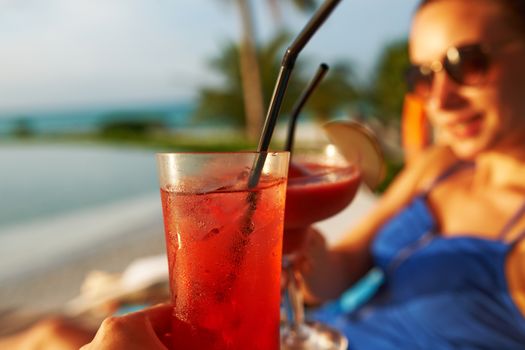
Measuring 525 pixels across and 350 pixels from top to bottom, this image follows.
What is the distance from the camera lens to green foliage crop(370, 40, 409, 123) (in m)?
17.2

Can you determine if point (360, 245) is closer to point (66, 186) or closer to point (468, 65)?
point (468, 65)

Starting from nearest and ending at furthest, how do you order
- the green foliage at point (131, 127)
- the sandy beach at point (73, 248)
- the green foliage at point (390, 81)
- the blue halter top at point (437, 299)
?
1. the blue halter top at point (437, 299)
2. the sandy beach at point (73, 248)
3. the green foliage at point (390, 81)
4. the green foliage at point (131, 127)

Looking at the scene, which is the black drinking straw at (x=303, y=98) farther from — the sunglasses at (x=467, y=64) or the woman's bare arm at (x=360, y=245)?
the sunglasses at (x=467, y=64)

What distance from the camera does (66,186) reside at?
1359cm

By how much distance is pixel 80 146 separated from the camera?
3294 centimetres

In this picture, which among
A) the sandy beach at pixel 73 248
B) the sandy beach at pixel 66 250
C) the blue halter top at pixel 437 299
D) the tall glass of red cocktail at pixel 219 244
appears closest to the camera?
the tall glass of red cocktail at pixel 219 244

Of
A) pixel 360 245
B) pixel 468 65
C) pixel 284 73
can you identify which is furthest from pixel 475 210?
pixel 284 73

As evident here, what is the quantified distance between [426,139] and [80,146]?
31934mm

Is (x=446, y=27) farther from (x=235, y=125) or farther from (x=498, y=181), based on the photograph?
(x=235, y=125)

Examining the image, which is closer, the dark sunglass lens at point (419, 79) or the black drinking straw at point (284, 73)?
the black drinking straw at point (284, 73)

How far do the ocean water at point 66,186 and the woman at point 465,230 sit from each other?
766 cm

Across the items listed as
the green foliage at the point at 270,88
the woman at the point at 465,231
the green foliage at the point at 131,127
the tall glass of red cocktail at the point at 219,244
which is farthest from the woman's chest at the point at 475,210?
the green foliage at the point at 131,127

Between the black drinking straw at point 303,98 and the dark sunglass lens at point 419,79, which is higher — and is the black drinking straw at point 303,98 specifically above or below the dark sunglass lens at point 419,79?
below

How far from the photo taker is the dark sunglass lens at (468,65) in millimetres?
1945
